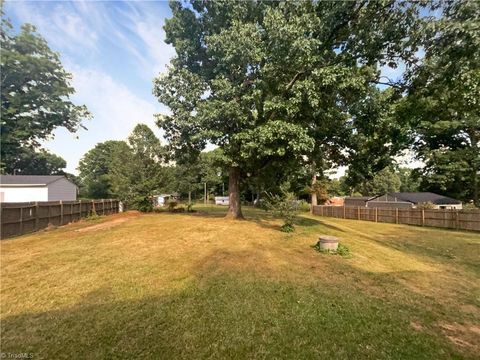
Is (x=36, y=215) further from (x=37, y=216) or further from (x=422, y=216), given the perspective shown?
(x=422, y=216)

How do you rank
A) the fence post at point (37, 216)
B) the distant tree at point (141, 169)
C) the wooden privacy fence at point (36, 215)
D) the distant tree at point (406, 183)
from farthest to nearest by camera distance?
the distant tree at point (406, 183) → the distant tree at point (141, 169) → the fence post at point (37, 216) → the wooden privacy fence at point (36, 215)

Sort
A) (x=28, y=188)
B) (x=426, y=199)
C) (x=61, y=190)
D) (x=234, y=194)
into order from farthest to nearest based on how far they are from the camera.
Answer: (x=426, y=199), (x=61, y=190), (x=28, y=188), (x=234, y=194)

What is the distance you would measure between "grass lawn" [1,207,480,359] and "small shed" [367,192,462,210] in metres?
26.0

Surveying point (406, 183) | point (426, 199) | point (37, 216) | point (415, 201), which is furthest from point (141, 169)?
point (406, 183)

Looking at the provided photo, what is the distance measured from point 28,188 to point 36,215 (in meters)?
13.8

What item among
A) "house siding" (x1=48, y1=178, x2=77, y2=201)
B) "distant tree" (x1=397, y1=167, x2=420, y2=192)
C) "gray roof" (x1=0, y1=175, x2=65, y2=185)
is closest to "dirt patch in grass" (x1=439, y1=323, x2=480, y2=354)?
"gray roof" (x1=0, y1=175, x2=65, y2=185)

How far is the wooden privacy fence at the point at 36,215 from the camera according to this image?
11773 mm

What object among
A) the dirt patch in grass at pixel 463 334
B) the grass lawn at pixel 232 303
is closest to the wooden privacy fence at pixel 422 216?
the grass lawn at pixel 232 303

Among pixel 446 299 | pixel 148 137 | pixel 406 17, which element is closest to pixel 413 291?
pixel 446 299

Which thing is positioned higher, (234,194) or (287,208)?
(234,194)

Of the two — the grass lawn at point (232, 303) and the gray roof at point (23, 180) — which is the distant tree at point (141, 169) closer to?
the gray roof at point (23, 180)

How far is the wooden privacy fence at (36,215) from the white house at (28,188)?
850 cm

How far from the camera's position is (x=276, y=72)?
12664 mm

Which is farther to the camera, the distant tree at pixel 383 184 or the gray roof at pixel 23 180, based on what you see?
the distant tree at pixel 383 184
